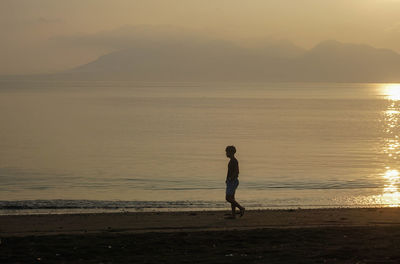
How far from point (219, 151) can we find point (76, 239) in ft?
103

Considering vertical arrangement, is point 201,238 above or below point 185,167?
below

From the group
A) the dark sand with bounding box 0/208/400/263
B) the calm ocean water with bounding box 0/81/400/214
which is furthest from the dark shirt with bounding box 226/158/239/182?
the calm ocean water with bounding box 0/81/400/214

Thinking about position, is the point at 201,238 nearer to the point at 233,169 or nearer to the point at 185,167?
the point at 233,169

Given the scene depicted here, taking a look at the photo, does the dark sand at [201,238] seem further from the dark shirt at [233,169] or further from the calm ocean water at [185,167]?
the calm ocean water at [185,167]

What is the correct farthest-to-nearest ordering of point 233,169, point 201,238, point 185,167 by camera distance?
point 185,167, point 233,169, point 201,238

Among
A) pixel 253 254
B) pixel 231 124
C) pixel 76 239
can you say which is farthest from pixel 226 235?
pixel 231 124

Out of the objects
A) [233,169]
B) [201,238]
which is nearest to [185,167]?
[233,169]

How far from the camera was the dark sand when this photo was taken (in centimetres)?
1001

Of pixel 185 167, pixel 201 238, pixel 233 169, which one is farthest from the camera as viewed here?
pixel 185 167

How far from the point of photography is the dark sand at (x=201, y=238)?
10008 mm

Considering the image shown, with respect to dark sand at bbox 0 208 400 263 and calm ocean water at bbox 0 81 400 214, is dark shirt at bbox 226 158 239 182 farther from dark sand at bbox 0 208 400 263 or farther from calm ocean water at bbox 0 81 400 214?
calm ocean water at bbox 0 81 400 214

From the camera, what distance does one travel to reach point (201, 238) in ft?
38.3

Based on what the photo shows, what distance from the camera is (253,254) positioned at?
10273mm

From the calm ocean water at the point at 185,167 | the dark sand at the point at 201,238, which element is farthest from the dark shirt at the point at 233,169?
the calm ocean water at the point at 185,167
